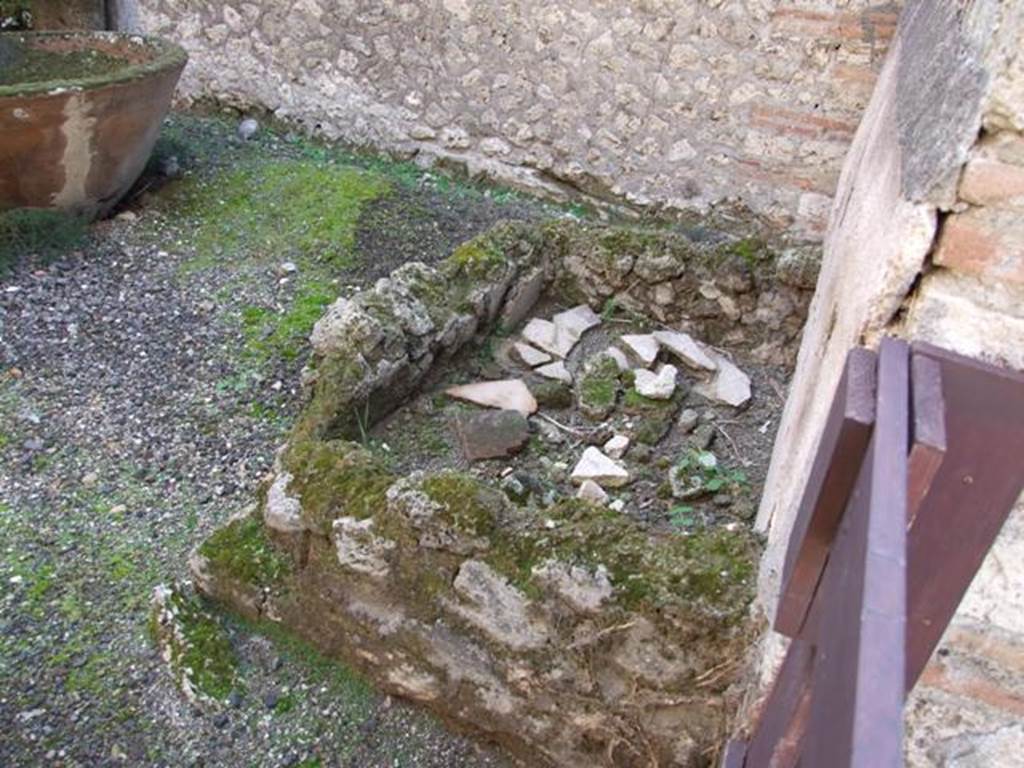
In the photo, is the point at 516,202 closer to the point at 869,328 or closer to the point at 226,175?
the point at 226,175

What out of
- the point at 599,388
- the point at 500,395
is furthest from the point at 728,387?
the point at 500,395

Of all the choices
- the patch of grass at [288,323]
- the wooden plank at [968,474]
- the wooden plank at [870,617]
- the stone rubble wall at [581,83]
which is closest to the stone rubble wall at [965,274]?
the wooden plank at [968,474]

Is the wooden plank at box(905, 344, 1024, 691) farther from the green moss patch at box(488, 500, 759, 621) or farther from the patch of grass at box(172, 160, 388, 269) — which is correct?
Result: the patch of grass at box(172, 160, 388, 269)

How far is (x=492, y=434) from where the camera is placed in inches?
125

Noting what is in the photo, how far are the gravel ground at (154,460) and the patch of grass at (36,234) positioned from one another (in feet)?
0.19

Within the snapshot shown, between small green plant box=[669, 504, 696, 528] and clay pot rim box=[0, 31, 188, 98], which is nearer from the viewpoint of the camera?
small green plant box=[669, 504, 696, 528]

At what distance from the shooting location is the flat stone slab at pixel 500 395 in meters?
3.39

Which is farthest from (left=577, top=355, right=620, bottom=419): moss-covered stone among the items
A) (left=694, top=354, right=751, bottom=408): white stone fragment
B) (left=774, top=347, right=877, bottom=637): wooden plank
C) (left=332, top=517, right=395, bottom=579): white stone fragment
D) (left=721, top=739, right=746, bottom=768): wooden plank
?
(left=774, top=347, right=877, bottom=637): wooden plank

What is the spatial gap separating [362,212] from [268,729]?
9.40ft

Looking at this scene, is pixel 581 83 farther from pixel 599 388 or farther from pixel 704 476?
pixel 704 476

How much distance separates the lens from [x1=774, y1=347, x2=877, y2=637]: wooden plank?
1105 millimetres

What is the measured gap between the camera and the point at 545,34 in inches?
200

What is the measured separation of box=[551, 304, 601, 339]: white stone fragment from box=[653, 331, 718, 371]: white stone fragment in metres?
0.27

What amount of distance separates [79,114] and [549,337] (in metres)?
2.32
